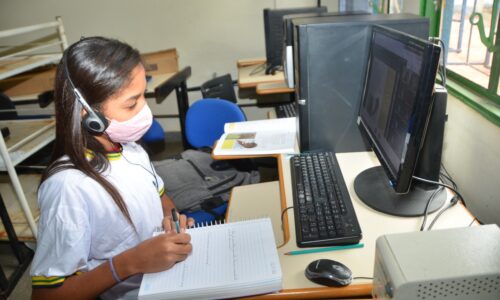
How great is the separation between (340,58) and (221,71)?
2570mm

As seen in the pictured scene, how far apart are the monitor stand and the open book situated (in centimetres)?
35

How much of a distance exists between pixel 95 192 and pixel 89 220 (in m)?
0.07

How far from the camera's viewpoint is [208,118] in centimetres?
209

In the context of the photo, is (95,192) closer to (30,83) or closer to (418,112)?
(418,112)

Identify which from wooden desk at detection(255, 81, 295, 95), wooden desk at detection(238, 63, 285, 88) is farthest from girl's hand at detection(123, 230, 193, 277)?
wooden desk at detection(238, 63, 285, 88)

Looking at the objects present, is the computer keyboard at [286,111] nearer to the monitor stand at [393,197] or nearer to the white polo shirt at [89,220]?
the monitor stand at [393,197]

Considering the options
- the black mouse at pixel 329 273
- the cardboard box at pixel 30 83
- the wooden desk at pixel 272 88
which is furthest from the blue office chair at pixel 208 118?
the cardboard box at pixel 30 83

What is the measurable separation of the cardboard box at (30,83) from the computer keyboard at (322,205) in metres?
2.89

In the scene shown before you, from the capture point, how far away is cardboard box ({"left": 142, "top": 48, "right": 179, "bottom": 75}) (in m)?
3.46

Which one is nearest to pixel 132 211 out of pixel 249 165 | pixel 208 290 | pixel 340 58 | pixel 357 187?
pixel 208 290

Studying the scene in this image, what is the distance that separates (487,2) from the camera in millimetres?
1276

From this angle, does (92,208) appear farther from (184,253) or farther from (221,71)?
(221,71)

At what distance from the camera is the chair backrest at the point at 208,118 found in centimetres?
204

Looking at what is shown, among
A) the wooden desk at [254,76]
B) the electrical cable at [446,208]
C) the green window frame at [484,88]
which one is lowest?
the electrical cable at [446,208]
